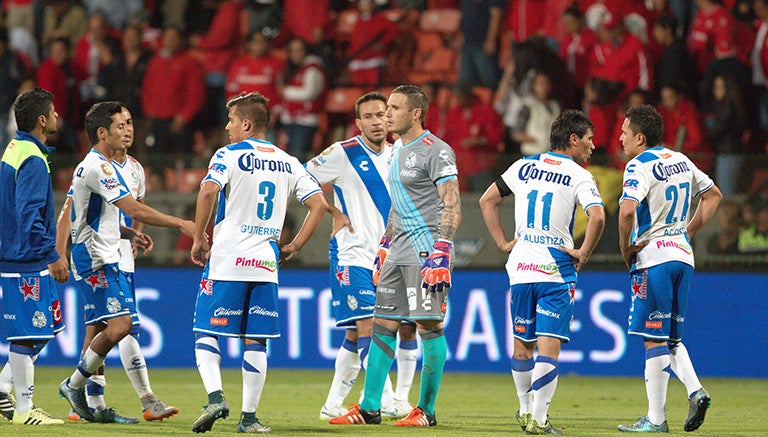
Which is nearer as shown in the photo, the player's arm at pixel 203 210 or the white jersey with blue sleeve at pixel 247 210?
the player's arm at pixel 203 210

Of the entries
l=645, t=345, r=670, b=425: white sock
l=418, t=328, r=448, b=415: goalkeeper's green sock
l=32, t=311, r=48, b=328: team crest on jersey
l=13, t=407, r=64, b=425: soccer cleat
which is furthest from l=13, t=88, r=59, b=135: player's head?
l=645, t=345, r=670, b=425: white sock

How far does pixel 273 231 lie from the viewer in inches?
340

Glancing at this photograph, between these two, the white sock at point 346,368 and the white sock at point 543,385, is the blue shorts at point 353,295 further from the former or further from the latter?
the white sock at point 543,385

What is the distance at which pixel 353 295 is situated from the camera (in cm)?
1029

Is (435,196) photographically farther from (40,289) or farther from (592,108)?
(592,108)

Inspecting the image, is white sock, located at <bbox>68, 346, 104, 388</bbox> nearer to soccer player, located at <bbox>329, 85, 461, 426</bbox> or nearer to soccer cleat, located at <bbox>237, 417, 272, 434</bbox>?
soccer cleat, located at <bbox>237, 417, 272, 434</bbox>

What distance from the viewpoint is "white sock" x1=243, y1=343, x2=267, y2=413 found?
837 centimetres

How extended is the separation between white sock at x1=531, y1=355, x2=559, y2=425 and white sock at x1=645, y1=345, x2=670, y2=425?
0.91 m

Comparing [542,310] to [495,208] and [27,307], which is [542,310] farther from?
[27,307]

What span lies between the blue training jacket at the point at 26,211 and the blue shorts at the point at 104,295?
17.8 inches

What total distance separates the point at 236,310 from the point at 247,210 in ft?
2.37

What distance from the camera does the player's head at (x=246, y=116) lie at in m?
8.62

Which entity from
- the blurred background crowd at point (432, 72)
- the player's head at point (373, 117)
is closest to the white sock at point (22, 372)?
the player's head at point (373, 117)

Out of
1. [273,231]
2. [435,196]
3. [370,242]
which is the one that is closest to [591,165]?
[370,242]
